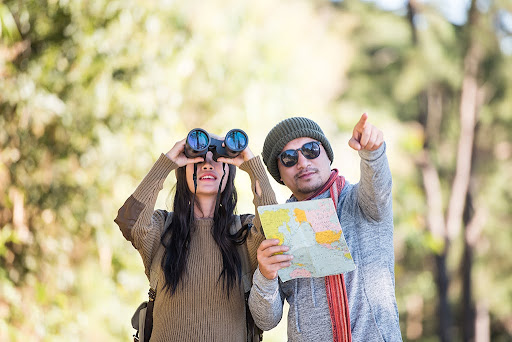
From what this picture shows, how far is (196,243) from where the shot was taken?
2719 mm

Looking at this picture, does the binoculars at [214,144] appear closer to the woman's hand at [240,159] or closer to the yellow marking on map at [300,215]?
the woman's hand at [240,159]

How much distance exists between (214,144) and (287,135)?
1.09ft

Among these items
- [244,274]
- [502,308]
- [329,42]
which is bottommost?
[244,274]

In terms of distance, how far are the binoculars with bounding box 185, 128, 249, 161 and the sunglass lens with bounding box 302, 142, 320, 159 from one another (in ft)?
0.90

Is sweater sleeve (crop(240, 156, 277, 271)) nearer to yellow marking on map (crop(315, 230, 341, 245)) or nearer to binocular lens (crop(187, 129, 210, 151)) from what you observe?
binocular lens (crop(187, 129, 210, 151))

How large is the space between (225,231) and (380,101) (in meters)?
13.1

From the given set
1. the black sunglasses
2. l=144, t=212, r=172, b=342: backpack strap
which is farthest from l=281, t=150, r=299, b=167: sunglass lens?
l=144, t=212, r=172, b=342: backpack strap

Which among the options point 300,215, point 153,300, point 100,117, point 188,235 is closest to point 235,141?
point 188,235

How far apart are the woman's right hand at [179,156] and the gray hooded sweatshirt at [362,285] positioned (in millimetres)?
624

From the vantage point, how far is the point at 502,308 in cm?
1559

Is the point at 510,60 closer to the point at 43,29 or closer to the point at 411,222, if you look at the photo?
the point at 411,222

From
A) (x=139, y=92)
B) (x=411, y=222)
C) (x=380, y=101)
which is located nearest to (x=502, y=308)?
(x=380, y=101)

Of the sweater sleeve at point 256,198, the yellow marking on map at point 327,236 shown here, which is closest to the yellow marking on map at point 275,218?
the yellow marking on map at point 327,236

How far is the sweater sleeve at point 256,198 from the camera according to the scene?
266 cm
